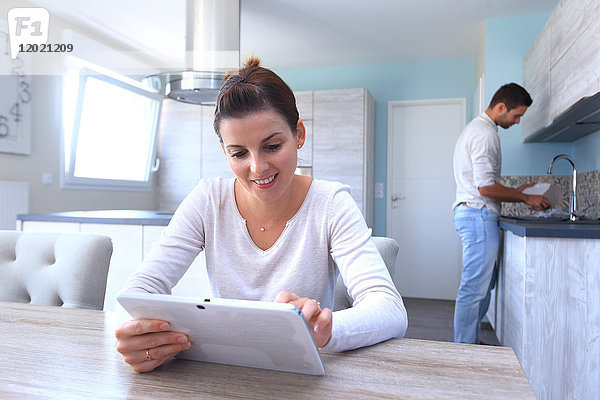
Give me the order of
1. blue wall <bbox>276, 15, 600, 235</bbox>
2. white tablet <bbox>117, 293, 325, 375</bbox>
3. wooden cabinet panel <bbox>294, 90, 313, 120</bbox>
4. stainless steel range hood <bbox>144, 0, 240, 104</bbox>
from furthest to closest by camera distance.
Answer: wooden cabinet panel <bbox>294, 90, 313, 120</bbox> → blue wall <bbox>276, 15, 600, 235</bbox> → stainless steel range hood <bbox>144, 0, 240, 104</bbox> → white tablet <bbox>117, 293, 325, 375</bbox>

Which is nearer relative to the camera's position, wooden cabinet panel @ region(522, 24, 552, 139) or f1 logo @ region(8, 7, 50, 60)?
wooden cabinet panel @ region(522, 24, 552, 139)

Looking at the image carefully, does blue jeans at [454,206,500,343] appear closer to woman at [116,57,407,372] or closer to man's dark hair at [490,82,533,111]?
man's dark hair at [490,82,533,111]

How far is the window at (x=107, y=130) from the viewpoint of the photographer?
4.25 m

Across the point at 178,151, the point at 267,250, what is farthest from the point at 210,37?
the point at 267,250

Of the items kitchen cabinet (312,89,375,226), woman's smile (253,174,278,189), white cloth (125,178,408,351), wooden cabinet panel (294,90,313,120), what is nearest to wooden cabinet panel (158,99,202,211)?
wooden cabinet panel (294,90,313,120)

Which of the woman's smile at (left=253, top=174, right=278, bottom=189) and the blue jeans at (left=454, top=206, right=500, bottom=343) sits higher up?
the woman's smile at (left=253, top=174, right=278, bottom=189)

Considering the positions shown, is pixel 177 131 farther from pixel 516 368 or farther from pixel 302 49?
pixel 516 368

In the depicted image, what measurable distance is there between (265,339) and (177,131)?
16.2 feet

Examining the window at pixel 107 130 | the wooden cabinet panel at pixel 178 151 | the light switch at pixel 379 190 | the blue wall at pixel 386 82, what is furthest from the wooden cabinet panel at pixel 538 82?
the window at pixel 107 130

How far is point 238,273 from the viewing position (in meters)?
1.10

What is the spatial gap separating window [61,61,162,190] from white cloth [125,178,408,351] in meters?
3.52

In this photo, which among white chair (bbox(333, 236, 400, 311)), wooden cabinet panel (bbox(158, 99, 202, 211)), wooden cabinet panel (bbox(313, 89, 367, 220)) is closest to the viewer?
white chair (bbox(333, 236, 400, 311))

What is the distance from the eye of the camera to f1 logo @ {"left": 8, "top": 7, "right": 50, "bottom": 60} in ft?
11.6
